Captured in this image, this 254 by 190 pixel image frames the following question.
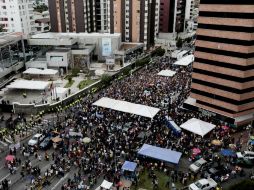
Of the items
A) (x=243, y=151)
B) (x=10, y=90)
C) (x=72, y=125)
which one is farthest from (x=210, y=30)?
(x=10, y=90)

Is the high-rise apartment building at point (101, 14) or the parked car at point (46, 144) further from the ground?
the high-rise apartment building at point (101, 14)

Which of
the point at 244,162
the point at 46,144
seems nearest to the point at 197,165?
the point at 244,162

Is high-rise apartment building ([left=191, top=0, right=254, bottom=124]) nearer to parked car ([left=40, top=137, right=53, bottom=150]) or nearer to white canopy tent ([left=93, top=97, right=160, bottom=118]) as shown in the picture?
white canopy tent ([left=93, top=97, right=160, bottom=118])

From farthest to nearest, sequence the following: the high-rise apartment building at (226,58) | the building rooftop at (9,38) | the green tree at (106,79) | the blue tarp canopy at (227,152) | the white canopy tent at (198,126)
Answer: the building rooftop at (9,38)
the green tree at (106,79)
the white canopy tent at (198,126)
the high-rise apartment building at (226,58)
the blue tarp canopy at (227,152)

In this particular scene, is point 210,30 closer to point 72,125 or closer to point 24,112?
point 72,125

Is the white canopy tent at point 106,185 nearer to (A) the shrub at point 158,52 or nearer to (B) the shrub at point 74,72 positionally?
(B) the shrub at point 74,72

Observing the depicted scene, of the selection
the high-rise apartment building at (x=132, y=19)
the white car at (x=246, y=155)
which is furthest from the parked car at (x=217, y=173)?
the high-rise apartment building at (x=132, y=19)
